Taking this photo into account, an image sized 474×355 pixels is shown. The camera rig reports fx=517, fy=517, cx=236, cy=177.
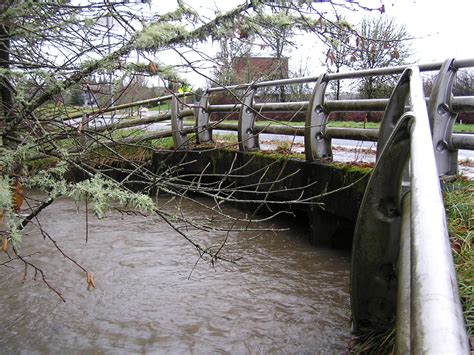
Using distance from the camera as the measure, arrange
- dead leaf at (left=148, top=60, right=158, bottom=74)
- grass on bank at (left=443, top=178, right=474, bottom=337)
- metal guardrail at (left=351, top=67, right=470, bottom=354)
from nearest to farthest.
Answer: metal guardrail at (left=351, top=67, right=470, bottom=354)
grass on bank at (left=443, top=178, right=474, bottom=337)
dead leaf at (left=148, top=60, right=158, bottom=74)

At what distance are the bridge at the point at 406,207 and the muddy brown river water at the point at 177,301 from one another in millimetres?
1133

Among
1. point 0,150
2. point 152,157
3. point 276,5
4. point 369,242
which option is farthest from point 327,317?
point 152,157

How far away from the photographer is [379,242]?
2.19 meters

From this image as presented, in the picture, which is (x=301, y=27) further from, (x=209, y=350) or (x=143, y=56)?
(x=209, y=350)

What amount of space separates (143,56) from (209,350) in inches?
82.4

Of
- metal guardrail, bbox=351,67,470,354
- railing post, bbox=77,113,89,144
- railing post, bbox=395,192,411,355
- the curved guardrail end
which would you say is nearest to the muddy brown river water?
railing post, bbox=77,113,89,144

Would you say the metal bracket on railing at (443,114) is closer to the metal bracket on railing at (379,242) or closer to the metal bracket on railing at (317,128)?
the metal bracket on railing at (317,128)

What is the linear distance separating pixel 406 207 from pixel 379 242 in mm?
317

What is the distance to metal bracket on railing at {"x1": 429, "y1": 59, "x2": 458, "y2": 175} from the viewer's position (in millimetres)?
3916

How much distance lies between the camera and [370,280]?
2.31m

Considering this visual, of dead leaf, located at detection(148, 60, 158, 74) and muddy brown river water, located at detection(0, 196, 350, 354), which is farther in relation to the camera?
muddy brown river water, located at detection(0, 196, 350, 354)

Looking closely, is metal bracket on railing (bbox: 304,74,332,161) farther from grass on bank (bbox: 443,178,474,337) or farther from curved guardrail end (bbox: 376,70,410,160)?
curved guardrail end (bbox: 376,70,410,160)

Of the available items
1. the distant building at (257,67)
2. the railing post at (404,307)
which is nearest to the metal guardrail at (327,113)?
the distant building at (257,67)

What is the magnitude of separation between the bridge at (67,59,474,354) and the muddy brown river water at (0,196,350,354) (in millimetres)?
1133
